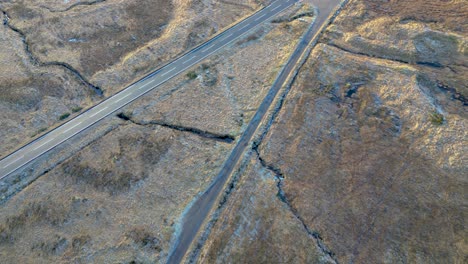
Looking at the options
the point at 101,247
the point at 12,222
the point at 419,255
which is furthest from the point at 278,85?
the point at 12,222

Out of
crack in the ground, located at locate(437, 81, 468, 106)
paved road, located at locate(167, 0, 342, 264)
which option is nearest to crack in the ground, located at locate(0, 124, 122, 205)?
paved road, located at locate(167, 0, 342, 264)

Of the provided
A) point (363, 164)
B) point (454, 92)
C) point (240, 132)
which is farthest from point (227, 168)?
point (454, 92)

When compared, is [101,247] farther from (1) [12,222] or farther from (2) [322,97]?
(2) [322,97]

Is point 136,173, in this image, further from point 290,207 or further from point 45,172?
point 290,207

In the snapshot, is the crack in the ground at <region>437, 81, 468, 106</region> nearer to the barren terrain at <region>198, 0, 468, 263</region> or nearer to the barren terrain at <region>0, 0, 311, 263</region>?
the barren terrain at <region>198, 0, 468, 263</region>

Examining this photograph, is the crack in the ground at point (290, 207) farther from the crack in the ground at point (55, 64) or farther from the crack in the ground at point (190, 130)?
the crack in the ground at point (55, 64)

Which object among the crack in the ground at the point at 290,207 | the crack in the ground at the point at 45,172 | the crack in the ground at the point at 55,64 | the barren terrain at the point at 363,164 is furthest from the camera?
the crack in the ground at the point at 55,64

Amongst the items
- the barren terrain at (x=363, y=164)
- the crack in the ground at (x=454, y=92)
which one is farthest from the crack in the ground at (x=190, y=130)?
the crack in the ground at (x=454, y=92)

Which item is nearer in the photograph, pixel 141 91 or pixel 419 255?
pixel 419 255
